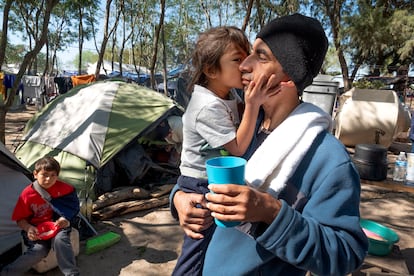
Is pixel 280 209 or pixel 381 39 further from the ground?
pixel 381 39

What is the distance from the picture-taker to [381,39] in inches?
579

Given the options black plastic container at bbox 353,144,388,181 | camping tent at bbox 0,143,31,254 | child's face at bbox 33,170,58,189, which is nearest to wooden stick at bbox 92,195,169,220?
camping tent at bbox 0,143,31,254

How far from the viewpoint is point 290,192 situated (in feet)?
3.51

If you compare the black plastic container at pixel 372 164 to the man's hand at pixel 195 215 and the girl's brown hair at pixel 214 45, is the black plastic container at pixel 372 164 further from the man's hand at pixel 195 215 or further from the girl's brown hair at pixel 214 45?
the man's hand at pixel 195 215

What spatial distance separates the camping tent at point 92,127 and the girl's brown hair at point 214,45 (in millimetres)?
3630

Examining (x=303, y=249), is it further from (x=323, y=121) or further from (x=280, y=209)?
(x=323, y=121)

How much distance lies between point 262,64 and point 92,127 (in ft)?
15.0

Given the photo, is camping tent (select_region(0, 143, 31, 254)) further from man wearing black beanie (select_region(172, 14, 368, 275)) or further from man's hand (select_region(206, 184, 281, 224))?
man's hand (select_region(206, 184, 281, 224))

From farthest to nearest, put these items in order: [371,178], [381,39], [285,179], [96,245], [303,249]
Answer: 1. [381,39]
2. [96,245]
3. [371,178]
4. [285,179]
5. [303,249]

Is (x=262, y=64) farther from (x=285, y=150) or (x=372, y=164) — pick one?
(x=372, y=164)

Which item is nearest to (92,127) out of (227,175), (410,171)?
(410,171)

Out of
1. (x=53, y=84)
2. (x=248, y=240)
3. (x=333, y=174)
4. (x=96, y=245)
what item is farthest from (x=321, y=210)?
(x=53, y=84)

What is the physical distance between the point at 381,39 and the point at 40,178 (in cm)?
1570

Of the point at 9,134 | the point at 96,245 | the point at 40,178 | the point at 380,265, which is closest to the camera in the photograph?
the point at 380,265
